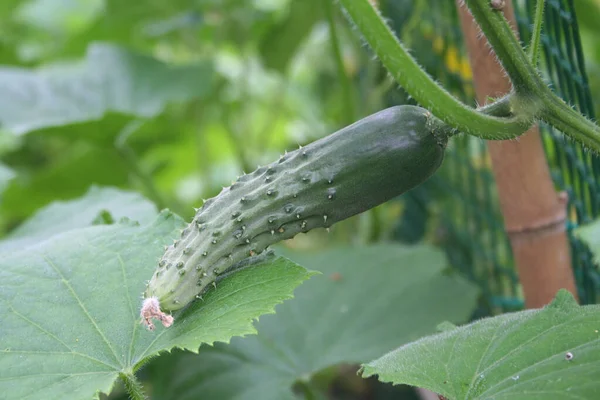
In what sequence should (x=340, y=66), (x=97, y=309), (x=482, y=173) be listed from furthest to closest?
(x=340, y=66)
(x=482, y=173)
(x=97, y=309)

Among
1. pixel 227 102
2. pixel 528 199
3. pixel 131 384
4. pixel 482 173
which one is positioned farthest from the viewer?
pixel 227 102

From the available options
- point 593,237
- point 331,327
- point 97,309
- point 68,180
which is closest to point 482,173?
point 331,327

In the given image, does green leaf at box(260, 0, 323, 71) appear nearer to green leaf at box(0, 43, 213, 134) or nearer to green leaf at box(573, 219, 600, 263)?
green leaf at box(0, 43, 213, 134)

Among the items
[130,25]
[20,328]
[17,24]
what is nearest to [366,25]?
[20,328]

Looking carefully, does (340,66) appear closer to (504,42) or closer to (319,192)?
(319,192)

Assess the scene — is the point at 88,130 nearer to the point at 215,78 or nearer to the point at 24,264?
the point at 215,78

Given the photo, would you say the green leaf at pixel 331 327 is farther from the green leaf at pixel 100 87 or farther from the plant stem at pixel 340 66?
the green leaf at pixel 100 87

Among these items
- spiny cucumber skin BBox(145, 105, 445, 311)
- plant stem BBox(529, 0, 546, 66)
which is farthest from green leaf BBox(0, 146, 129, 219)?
plant stem BBox(529, 0, 546, 66)
